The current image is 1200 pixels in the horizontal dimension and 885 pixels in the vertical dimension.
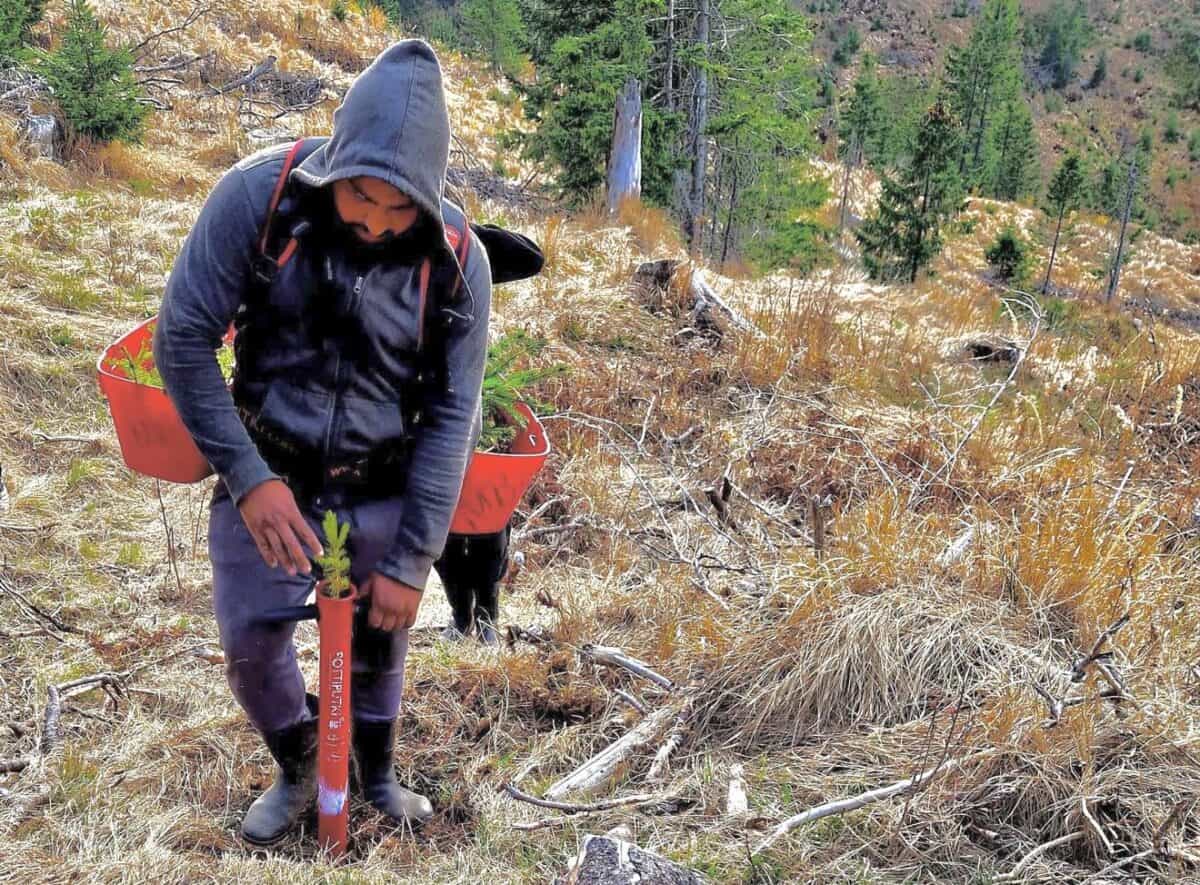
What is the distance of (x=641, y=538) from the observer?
15.1 ft

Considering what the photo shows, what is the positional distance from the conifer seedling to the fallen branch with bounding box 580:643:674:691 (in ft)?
3.91

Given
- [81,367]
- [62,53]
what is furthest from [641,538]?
[62,53]

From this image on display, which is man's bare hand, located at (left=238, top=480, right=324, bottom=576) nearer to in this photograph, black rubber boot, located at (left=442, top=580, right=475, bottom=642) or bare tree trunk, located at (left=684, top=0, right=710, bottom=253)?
black rubber boot, located at (left=442, top=580, right=475, bottom=642)

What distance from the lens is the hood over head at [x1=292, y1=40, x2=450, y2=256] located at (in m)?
1.95

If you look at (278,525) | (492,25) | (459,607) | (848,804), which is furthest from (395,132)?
(492,25)

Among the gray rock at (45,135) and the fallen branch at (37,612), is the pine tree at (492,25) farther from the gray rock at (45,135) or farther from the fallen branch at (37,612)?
the fallen branch at (37,612)

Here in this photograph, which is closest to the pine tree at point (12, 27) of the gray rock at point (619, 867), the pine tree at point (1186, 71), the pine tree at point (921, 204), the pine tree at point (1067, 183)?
the gray rock at point (619, 867)

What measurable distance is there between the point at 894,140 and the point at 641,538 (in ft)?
148

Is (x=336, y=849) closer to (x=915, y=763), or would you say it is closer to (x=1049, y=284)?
(x=915, y=763)

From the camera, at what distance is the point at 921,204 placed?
26.3 m

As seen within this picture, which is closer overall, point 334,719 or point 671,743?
point 334,719

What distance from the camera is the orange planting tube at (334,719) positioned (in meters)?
2.21

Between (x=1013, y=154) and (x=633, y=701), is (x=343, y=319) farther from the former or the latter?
(x=1013, y=154)

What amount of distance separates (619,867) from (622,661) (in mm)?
1206
